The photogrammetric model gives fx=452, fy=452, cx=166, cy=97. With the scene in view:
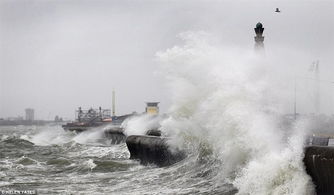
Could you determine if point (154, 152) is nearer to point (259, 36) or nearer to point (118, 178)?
point (118, 178)

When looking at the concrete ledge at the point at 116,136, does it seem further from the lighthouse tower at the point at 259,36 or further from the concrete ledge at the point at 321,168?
the concrete ledge at the point at 321,168

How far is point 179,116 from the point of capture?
47.3 feet

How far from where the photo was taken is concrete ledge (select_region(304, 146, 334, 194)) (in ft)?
22.8

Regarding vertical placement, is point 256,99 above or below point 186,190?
above

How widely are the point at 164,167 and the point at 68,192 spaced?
404 cm

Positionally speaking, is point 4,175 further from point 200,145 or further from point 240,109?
point 240,109

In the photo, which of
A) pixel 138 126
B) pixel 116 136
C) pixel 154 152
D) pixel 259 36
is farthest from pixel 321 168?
pixel 259 36

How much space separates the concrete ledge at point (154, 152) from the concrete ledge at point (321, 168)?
19.2ft

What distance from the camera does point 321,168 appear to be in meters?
7.04

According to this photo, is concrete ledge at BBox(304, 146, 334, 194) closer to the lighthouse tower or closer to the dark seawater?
the dark seawater

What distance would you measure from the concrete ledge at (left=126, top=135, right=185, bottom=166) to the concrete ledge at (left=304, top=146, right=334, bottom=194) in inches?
231

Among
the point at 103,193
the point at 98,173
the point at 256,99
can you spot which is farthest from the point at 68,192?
the point at 256,99

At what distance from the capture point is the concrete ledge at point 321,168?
6945mm

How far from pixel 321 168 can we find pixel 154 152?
7.48 metres
